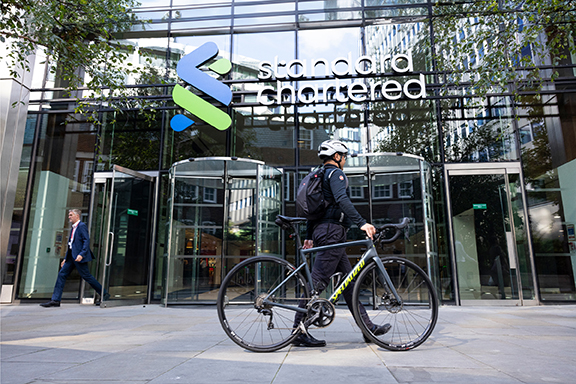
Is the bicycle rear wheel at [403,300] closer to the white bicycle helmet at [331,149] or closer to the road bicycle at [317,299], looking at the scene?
the road bicycle at [317,299]

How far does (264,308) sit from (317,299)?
0.44m

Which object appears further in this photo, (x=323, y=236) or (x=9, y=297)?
(x=9, y=297)

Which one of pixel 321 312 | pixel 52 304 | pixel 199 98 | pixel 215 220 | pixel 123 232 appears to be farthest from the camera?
pixel 199 98

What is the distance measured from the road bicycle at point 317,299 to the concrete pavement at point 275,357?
155mm

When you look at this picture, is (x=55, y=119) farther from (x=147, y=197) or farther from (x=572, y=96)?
(x=572, y=96)

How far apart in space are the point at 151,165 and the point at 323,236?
7032 mm

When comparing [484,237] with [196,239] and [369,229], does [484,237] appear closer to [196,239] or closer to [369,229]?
[196,239]

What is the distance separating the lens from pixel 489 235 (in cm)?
876

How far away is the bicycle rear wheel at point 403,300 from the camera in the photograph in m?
3.38

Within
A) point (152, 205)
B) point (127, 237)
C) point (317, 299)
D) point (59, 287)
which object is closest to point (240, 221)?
point (152, 205)

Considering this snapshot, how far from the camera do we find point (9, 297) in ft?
29.0

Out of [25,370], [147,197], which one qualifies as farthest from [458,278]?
[25,370]

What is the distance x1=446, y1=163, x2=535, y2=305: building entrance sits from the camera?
8.41 metres

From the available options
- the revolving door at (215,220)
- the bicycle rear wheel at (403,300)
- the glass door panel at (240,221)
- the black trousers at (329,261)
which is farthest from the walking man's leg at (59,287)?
the bicycle rear wheel at (403,300)
